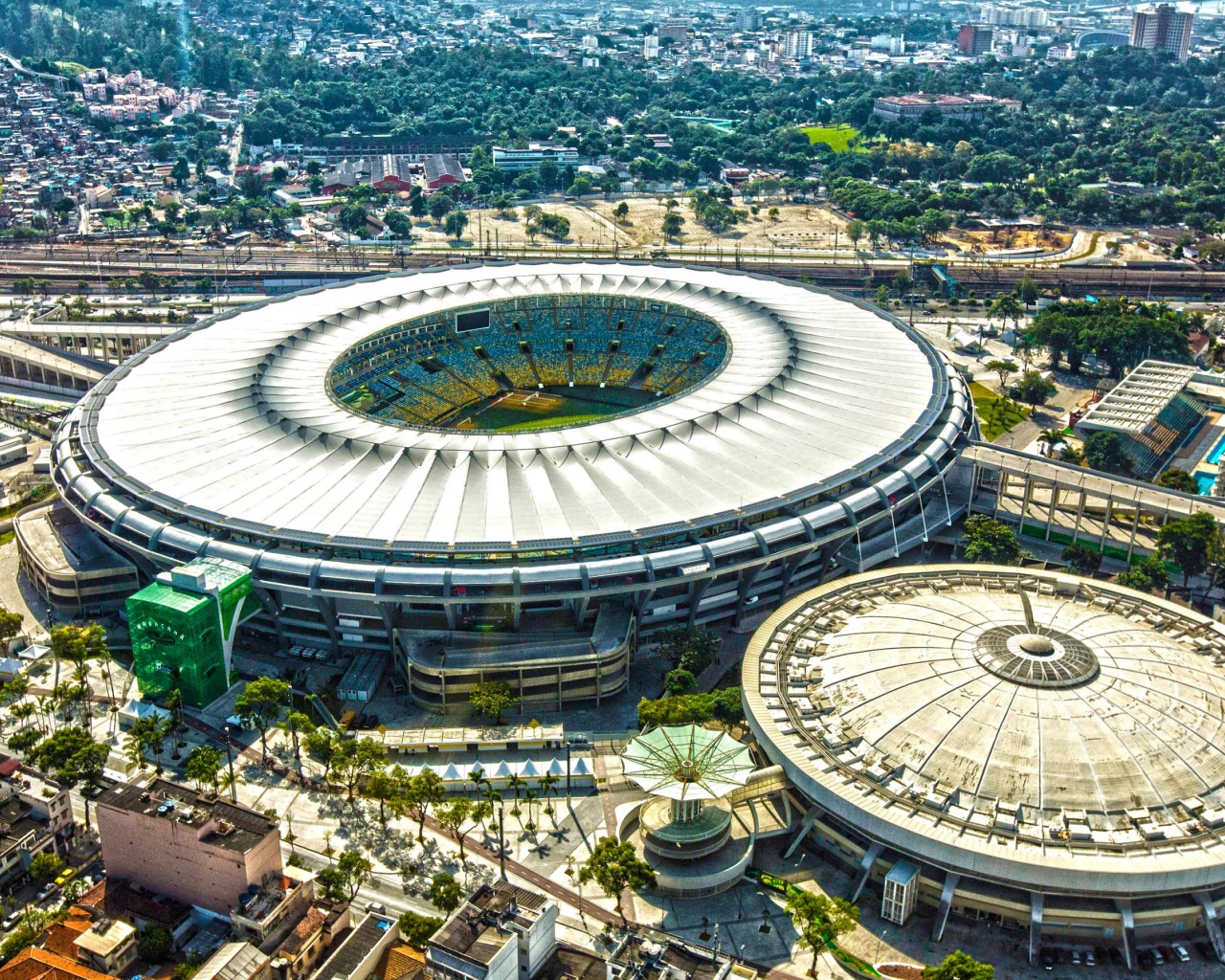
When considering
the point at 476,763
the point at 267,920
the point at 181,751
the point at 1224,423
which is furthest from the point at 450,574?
the point at 1224,423

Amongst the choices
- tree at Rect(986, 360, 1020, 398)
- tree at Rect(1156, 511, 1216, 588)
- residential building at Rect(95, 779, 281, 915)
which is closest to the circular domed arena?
tree at Rect(1156, 511, 1216, 588)

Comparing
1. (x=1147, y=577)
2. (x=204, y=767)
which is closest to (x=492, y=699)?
(x=204, y=767)

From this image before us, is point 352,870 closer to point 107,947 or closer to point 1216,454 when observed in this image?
point 107,947

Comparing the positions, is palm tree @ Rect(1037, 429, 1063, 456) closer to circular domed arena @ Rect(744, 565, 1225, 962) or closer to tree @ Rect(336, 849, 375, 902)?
circular domed arena @ Rect(744, 565, 1225, 962)

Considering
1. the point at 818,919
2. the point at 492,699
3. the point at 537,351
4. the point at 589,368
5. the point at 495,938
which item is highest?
the point at 537,351

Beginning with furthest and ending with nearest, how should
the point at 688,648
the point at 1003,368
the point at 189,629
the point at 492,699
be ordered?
the point at 1003,368 → the point at 688,648 → the point at 189,629 → the point at 492,699

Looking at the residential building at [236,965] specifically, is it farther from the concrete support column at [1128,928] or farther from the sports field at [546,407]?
the sports field at [546,407]
